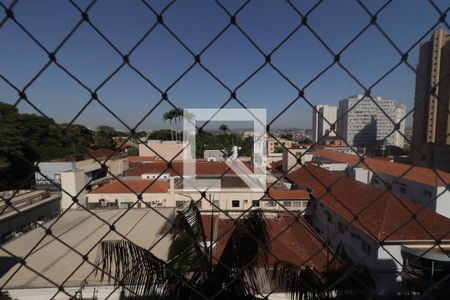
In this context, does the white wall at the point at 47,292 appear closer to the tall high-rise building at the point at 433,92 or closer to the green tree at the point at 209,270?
the green tree at the point at 209,270

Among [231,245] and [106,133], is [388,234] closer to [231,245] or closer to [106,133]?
[231,245]

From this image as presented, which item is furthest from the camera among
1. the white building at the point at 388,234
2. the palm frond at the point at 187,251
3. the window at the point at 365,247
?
the window at the point at 365,247

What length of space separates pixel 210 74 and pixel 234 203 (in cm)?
720

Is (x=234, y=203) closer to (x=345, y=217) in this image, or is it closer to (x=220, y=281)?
(x=345, y=217)

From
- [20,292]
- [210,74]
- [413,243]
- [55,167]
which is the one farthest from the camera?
[55,167]

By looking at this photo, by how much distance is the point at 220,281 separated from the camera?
183 centimetres

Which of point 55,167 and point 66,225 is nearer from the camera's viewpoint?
point 66,225

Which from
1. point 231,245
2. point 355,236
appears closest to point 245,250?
point 231,245

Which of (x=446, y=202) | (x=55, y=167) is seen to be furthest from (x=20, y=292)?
(x=446, y=202)

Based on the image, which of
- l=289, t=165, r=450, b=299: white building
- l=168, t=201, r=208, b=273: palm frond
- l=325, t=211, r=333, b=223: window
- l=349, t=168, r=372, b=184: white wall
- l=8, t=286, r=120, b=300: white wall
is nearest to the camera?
l=168, t=201, r=208, b=273: palm frond

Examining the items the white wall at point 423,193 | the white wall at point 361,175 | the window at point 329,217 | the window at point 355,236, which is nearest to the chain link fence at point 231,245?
the window at point 355,236

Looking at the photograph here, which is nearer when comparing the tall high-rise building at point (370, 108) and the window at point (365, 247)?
the tall high-rise building at point (370, 108)

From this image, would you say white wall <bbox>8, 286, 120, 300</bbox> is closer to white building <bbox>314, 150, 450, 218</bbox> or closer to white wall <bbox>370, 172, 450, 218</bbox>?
white building <bbox>314, 150, 450, 218</bbox>

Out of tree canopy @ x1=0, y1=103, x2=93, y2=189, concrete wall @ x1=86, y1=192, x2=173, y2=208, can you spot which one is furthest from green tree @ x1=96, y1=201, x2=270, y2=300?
concrete wall @ x1=86, y1=192, x2=173, y2=208
